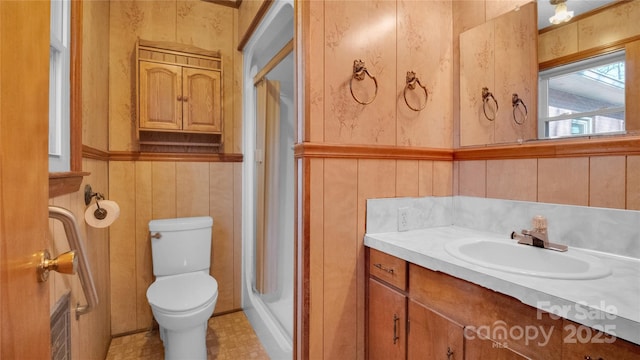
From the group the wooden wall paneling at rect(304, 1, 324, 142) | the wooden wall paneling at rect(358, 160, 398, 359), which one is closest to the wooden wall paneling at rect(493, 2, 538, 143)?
the wooden wall paneling at rect(358, 160, 398, 359)

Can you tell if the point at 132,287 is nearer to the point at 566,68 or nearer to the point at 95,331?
the point at 95,331

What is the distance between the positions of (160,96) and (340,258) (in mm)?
1677

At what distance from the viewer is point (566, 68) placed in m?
1.21

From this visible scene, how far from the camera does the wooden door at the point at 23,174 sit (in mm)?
402

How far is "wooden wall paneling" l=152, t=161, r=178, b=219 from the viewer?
2.21 metres

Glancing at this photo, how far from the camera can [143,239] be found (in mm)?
2191

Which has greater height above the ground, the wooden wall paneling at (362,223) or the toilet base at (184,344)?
the wooden wall paneling at (362,223)

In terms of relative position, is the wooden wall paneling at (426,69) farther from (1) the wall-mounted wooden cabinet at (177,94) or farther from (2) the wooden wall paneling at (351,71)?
(1) the wall-mounted wooden cabinet at (177,94)

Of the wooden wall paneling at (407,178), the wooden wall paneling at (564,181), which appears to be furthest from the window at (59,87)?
the wooden wall paneling at (564,181)

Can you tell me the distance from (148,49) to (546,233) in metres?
2.49

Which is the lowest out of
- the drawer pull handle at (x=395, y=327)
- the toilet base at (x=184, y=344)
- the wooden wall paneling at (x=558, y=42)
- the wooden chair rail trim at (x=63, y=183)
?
the toilet base at (x=184, y=344)

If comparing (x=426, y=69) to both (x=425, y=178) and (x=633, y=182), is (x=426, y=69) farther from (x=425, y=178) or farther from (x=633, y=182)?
(x=633, y=182)

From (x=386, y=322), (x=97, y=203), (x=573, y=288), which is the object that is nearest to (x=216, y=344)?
(x=97, y=203)

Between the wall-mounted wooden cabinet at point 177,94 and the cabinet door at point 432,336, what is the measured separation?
183 cm
